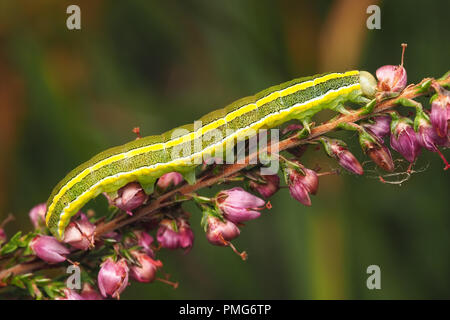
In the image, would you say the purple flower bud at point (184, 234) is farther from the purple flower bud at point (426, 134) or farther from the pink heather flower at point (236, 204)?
the purple flower bud at point (426, 134)

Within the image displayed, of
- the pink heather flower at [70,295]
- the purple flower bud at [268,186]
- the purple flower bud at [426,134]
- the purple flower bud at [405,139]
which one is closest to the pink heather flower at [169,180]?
the purple flower bud at [268,186]

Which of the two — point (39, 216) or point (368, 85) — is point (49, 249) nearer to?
point (39, 216)

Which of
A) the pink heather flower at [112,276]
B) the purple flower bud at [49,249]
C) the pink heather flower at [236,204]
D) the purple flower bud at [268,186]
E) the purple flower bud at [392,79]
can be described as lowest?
the pink heather flower at [112,276]

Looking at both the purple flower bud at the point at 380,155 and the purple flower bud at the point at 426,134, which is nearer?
the purple flower bud at the point at 426,134

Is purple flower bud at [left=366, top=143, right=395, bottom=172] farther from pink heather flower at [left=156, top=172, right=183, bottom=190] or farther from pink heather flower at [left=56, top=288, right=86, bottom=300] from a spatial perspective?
A: pink heather flower at [left=56, top=288, right=86, bottom=300]

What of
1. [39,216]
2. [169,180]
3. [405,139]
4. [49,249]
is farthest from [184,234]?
[405,139]

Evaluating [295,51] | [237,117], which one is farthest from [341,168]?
[295,51]

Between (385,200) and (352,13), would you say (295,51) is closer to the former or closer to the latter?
(352,13)
